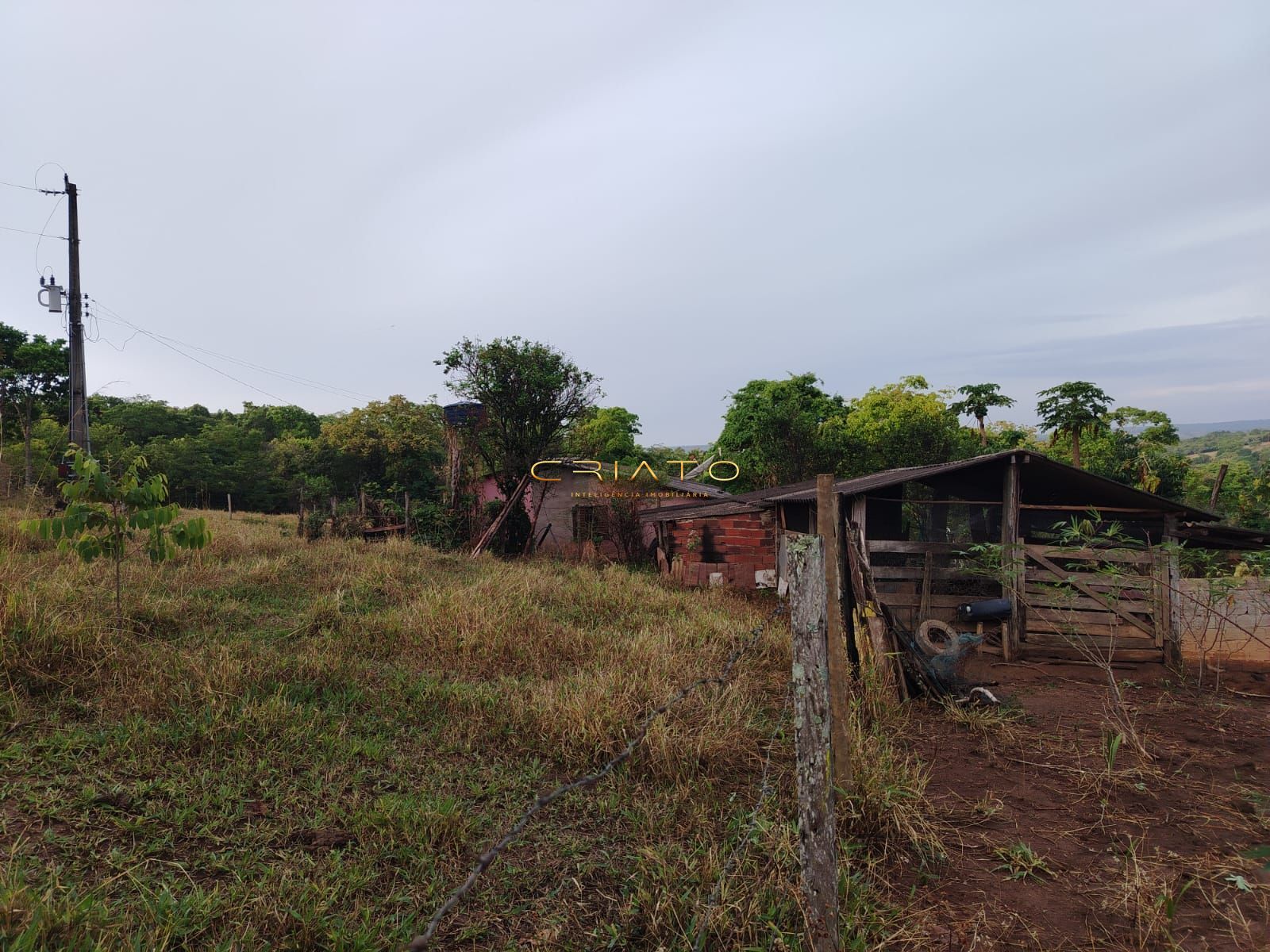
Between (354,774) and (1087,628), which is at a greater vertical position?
(354,774)

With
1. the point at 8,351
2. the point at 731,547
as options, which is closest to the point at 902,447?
the point at 731,547

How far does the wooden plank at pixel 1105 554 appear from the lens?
313 inches

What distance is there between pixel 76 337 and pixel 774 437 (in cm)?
Result: 1824

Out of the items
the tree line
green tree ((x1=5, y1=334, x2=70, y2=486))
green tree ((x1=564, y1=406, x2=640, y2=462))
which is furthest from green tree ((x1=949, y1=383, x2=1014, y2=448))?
green tree ((x1=5, y1=334, x2=70, y2=486))

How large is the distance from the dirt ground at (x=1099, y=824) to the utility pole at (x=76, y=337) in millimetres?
16831

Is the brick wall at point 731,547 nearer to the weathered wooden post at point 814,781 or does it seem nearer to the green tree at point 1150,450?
the weathered wooden post at point 814,781

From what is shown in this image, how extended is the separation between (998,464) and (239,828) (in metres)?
9.44

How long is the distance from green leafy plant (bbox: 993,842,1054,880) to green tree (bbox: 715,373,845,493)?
1707 cm

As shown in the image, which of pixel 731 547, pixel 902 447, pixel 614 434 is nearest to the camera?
pixel 731 547

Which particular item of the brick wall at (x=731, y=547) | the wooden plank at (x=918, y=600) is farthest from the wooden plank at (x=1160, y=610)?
the brick wall at (x=731, y=547)

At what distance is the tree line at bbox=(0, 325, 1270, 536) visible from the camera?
1714 cm

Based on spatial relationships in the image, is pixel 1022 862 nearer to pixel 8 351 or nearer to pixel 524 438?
pixel 524 438

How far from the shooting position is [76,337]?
1411cm

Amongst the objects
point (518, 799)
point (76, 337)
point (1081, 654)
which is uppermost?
point (76, 337)
